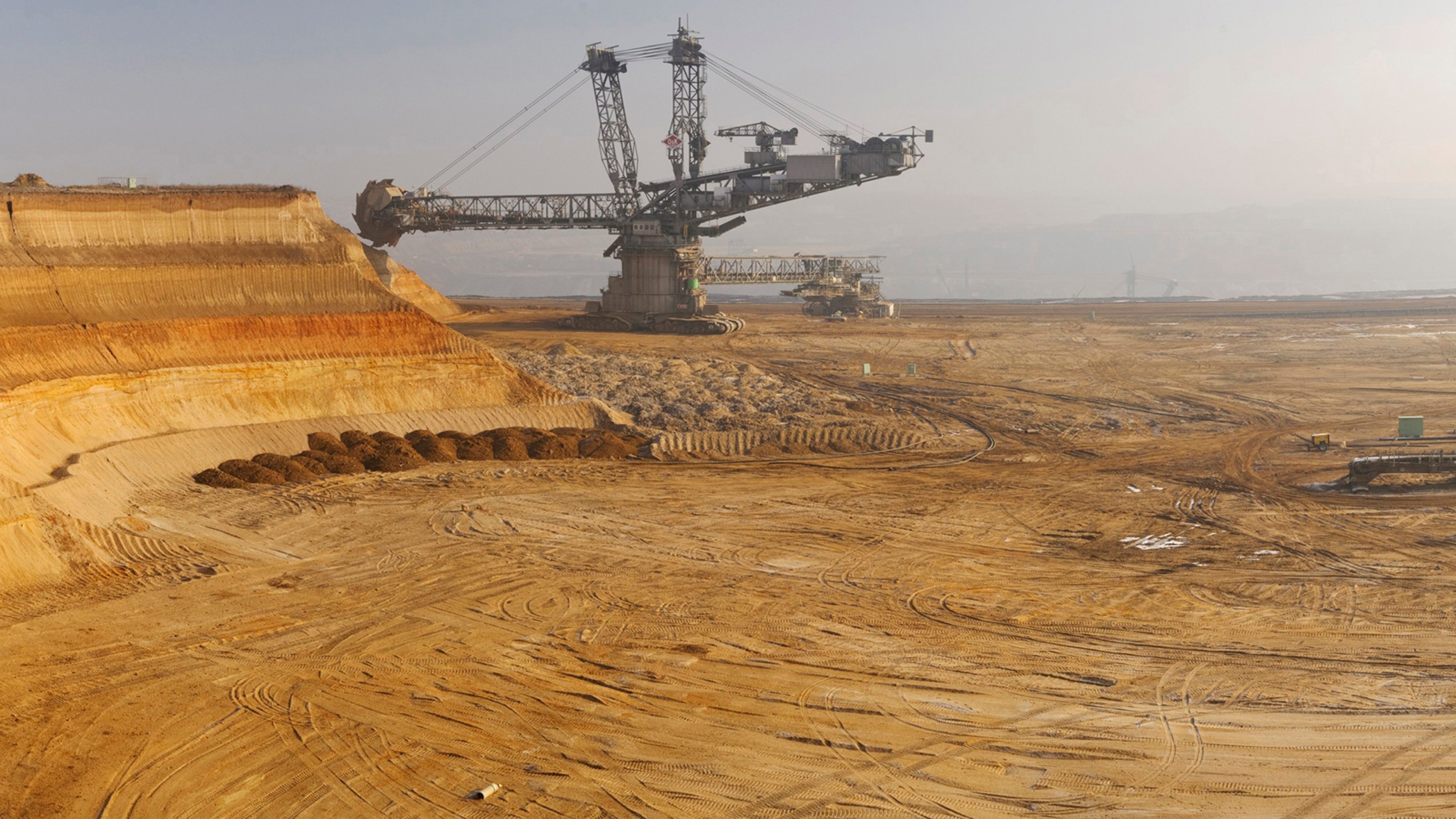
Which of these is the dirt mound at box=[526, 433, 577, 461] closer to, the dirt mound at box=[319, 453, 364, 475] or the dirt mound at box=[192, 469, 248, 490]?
the dirt mound at box=[319, 453, 364, 475]

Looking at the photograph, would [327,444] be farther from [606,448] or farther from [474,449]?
[606,448]

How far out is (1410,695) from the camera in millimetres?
13133

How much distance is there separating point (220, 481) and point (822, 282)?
51.7 metres

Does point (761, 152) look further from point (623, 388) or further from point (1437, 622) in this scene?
point (1437, 622)

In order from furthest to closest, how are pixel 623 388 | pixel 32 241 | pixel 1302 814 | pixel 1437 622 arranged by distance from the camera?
1. pixel 623 388
2. pixel 32 241
3. pixel 1437 622
4. pixel 1302 814

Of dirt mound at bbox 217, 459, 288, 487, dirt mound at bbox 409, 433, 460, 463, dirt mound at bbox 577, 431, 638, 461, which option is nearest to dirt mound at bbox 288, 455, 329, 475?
dirt mound at bbox 217, 459, 288, 487

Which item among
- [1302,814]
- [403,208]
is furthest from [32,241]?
[403,208]

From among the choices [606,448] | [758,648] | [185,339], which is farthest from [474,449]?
[758,648]

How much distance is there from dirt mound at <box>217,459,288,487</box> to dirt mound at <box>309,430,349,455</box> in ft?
5.85

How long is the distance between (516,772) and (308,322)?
20540 millimetres

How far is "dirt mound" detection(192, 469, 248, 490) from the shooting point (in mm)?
23312

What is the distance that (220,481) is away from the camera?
76.7ft

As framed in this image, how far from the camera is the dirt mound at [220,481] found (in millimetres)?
23312

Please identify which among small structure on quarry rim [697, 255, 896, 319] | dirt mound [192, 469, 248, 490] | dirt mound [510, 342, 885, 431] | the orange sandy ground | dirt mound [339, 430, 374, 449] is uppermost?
Result: small structure on quarry rim [697, 255, 896, 319]
